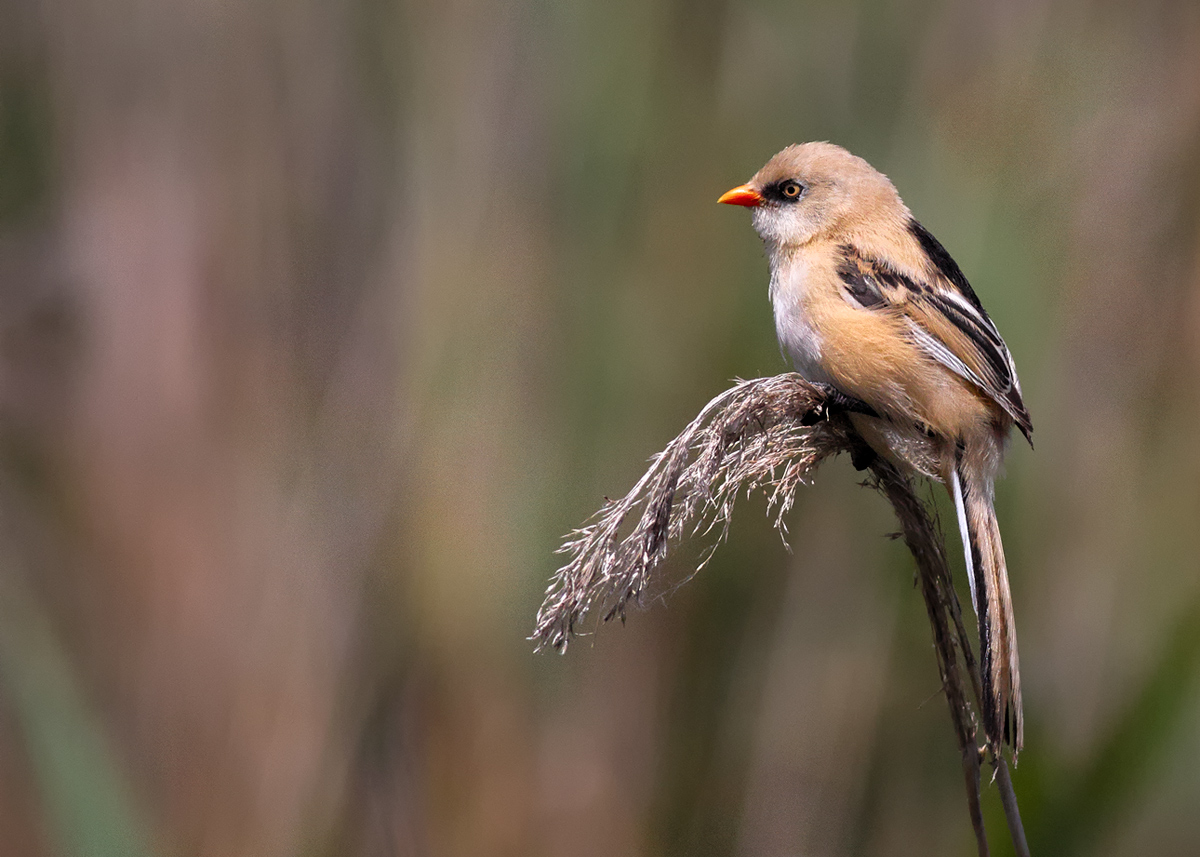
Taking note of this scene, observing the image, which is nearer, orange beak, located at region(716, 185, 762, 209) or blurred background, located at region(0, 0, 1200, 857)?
blurred background, located at region(0, 0, 1200, 857)

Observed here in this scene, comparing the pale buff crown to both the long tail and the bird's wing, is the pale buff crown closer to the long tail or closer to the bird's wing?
the bird's wing

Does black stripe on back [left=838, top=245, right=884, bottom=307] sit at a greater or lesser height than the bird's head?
lesser

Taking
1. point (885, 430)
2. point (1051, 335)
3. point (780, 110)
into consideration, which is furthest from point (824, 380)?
point (780, 110)

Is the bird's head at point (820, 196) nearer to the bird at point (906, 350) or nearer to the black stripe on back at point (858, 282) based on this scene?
the bird at point (906, 350)

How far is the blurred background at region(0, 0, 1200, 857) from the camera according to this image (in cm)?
261

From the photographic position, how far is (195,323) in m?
3.17

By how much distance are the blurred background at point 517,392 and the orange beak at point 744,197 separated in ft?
0.22

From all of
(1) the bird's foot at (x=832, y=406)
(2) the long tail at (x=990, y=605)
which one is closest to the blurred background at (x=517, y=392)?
(2) the long tail at (x=990, y=605)

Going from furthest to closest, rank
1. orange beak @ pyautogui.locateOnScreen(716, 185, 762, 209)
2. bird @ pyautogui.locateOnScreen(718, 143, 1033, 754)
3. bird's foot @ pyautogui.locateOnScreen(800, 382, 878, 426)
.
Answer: orange beak @ pyautogui.locateOnScreen(716, 185, 762, 209) → bird @ pyautogui.locateOnScreen(718, 143, 1033, 754) → bird's foot @ pyautogui.locateOnScreen(800, 382, 878, 426)

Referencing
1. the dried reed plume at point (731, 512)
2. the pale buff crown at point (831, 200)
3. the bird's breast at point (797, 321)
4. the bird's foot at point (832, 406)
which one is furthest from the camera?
the pale buff crown at point (831, 200)

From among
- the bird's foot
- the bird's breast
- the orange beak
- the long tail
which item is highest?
the orange beak

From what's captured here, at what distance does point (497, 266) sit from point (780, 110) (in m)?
0.89

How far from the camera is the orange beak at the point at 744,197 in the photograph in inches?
115

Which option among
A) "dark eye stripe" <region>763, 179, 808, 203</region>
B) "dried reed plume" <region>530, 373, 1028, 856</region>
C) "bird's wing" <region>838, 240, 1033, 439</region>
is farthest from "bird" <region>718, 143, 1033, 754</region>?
"dried reed plume" <region>530, 373, 1028, 856</region>
